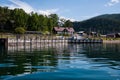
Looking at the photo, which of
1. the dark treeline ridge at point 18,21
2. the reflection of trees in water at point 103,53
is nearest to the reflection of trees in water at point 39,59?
the reflection of trees in water at point 103,53

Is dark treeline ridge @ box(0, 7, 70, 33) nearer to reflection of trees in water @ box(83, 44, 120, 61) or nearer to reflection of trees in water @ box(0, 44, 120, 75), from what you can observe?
reflection of trees in water @ box(83, 44, 120, 61)

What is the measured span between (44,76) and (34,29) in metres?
127

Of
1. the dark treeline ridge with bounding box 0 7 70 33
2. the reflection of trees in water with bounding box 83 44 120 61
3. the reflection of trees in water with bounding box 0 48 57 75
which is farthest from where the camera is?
the dark treeline ridge with bounding box 0 7 70 33

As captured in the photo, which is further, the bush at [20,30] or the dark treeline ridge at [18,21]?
the dark treeline ridge at [18,21]

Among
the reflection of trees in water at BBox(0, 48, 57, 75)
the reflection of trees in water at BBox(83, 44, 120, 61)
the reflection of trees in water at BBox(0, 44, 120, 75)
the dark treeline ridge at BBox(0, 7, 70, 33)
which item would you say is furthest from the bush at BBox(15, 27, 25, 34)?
the reflection of trees in water at BBox(0, 48, 57, 75)

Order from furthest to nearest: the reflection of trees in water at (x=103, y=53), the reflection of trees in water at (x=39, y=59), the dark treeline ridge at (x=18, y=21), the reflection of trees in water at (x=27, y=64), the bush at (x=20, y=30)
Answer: the dark treeline ridge at (x=18, y=21)
the bush at (x=20, y=30)
the reflection of trees in water at (x=103, y=53)
the reflection of trees in water at (x=39, y=59)
the reflection of trees in water at (x=27, y=64)

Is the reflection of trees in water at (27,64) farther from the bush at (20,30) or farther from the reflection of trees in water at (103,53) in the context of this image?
the bush at (20,30)

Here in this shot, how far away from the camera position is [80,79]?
25859mm

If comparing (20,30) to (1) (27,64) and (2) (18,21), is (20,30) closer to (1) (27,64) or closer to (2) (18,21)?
(2) (18,21)

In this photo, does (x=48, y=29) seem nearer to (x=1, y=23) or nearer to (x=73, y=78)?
(x=1, y=23)

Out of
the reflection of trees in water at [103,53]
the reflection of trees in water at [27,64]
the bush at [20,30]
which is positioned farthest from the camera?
the bush at [20,30]

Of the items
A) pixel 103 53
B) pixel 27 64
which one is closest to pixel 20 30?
pixel 103 53

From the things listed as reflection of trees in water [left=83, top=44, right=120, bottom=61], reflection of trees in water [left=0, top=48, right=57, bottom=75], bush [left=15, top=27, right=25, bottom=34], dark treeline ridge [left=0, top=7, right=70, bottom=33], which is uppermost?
dark treeline ridge [left=0, top=7, right=70, bottom=33]

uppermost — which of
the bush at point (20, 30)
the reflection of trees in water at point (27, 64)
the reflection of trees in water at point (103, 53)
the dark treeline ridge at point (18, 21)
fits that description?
Result: the dark treeline ridge at point (18, 21)
